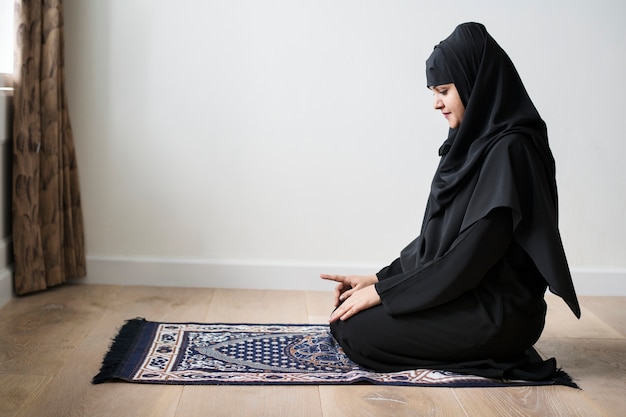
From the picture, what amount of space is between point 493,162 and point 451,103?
0.25m

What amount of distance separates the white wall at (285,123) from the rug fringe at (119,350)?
2.37 ft

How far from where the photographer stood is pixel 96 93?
12.0ft

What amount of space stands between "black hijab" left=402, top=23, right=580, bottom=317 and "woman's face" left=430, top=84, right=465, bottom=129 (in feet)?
0.07

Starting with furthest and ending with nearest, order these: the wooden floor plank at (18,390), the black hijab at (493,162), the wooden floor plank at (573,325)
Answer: the wooden floor plank at (573,325) < the black hijab at (493,162) < the wooden floor plank at (18,390)

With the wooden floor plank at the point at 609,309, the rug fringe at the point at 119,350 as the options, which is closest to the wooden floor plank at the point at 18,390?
the rug fringe at the point at 119,350

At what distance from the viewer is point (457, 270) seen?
8.21 feet

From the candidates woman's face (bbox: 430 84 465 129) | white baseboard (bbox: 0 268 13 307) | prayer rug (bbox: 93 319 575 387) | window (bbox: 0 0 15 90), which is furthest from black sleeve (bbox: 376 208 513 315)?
window (bbox: 0 0 15 90)

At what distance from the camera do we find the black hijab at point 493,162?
2.46 meters

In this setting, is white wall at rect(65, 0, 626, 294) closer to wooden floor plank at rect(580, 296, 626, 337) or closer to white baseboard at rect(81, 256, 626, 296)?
white baseboard at rect(81, 256, 626, 296)

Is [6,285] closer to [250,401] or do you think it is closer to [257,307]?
[257,307]

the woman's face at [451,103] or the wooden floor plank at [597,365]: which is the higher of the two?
the woman's face at [451,103]

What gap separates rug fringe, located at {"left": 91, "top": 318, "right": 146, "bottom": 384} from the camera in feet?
8.17

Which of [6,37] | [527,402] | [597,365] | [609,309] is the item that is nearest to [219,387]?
[527,402]

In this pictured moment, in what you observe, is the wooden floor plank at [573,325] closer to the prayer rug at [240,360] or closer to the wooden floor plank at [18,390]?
the prayer rug at [240,360]
